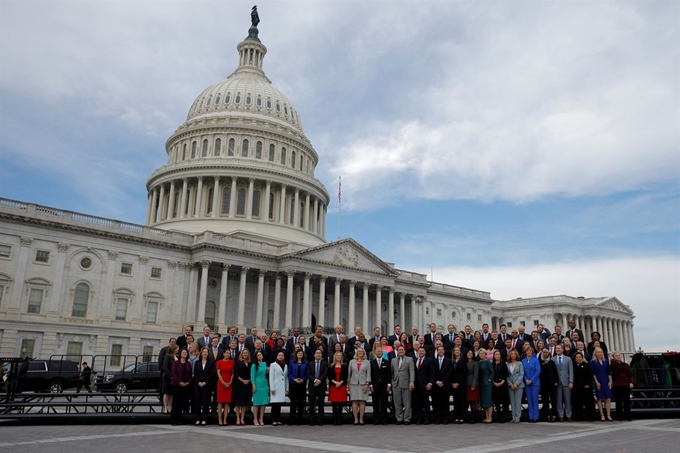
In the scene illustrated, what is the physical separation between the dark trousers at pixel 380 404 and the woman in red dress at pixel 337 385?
0.97 meters

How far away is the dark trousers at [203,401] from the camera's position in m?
15.8

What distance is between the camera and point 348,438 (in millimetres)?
12297

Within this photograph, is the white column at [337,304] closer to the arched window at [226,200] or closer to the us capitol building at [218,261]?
the us capitol building at [218,261]

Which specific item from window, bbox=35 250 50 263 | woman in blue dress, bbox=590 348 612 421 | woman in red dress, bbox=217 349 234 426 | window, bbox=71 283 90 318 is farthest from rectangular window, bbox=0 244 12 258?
woman in blue dress, bbox=590 348 612 421

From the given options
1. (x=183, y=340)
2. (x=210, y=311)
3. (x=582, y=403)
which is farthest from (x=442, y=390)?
(x=210, y=311)

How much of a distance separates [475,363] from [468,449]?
21.0 feet

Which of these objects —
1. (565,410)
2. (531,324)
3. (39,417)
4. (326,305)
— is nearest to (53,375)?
(39,417)

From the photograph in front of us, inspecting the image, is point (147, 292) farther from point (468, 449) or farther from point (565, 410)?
point (468, 449)

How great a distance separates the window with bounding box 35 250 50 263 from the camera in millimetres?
46812

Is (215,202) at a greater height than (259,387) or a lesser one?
greater

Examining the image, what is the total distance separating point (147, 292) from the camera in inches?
2063

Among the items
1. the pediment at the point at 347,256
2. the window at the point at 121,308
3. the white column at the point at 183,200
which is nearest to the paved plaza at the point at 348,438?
→ the window at the point at 121,308

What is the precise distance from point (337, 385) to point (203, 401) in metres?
3.84

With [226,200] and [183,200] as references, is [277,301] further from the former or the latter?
[183,200]
